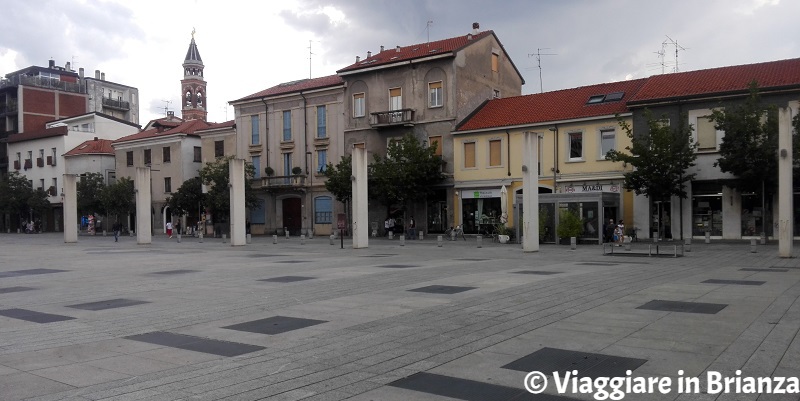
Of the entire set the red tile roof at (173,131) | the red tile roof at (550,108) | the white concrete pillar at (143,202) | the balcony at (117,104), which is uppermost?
the balcony at (117,104)

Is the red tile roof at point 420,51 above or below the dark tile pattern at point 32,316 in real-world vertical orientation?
above

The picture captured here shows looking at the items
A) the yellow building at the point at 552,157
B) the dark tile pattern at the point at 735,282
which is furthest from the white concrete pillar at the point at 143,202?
the dark tile pattern at the point at 735,282

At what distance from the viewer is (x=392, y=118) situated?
47125mm

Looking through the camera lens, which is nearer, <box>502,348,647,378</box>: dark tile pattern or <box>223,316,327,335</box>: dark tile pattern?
<box>502,348,647,378</box>: dark tile pattern

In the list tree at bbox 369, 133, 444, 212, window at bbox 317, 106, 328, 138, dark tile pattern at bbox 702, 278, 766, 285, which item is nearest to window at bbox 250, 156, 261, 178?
window at bbox 317, 106, 328, 138

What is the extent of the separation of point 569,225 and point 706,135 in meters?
9.44

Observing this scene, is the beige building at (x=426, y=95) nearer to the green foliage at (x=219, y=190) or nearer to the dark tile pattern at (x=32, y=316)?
the green foliage at (x=219, y=190)

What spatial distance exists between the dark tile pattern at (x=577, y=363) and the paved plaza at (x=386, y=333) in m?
0.03

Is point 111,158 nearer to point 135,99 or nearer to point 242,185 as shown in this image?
point 135,99

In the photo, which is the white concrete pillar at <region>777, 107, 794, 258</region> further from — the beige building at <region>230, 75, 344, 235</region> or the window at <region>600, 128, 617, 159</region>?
the beige building at <region>230, 75, 344, 235</region>

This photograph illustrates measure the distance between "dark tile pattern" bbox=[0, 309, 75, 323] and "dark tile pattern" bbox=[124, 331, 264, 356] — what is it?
253cm

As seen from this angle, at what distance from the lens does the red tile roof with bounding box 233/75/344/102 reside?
171 feet

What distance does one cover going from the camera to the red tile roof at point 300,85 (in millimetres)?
52250

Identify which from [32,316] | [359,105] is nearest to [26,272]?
[32,316]
